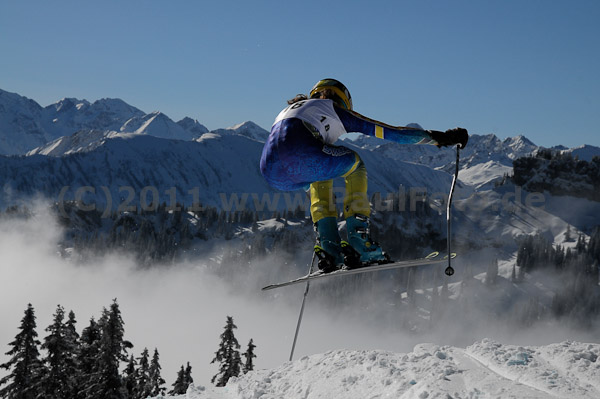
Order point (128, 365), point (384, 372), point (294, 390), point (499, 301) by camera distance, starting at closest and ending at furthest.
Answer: point (384, 372)
point (294, 390)
point (128, 365)
point (499, 301)

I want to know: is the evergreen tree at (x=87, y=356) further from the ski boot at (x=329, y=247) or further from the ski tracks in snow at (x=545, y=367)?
A: the ski tracks in snow at (x=545, y=367)

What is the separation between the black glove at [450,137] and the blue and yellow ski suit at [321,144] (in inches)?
4.1

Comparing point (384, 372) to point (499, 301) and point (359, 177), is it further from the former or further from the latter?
point (499, 301)

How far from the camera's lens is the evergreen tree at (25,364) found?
115 feet

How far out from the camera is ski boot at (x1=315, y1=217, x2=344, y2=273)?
9.27m

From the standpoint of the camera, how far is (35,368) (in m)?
35.9

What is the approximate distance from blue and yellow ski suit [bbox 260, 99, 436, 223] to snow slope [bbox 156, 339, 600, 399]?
3475 mm

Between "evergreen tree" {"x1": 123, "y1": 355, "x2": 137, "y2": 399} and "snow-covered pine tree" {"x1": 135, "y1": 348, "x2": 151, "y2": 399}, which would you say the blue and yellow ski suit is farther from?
"snow-covered pine tree" {"x1": 135, "y1": 348, "x2": 151, "y2": 399}

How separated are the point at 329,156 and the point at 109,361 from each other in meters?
31.5

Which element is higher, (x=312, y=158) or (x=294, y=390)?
(x=312, y=158)

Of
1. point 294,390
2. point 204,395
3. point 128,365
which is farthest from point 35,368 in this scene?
point 294,390

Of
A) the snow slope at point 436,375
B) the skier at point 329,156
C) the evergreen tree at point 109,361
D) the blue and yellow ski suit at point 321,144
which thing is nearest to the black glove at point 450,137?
the skier at point 329,156

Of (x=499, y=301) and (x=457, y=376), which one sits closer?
(x=457, y=376)

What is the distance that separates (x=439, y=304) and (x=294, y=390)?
197865mm
